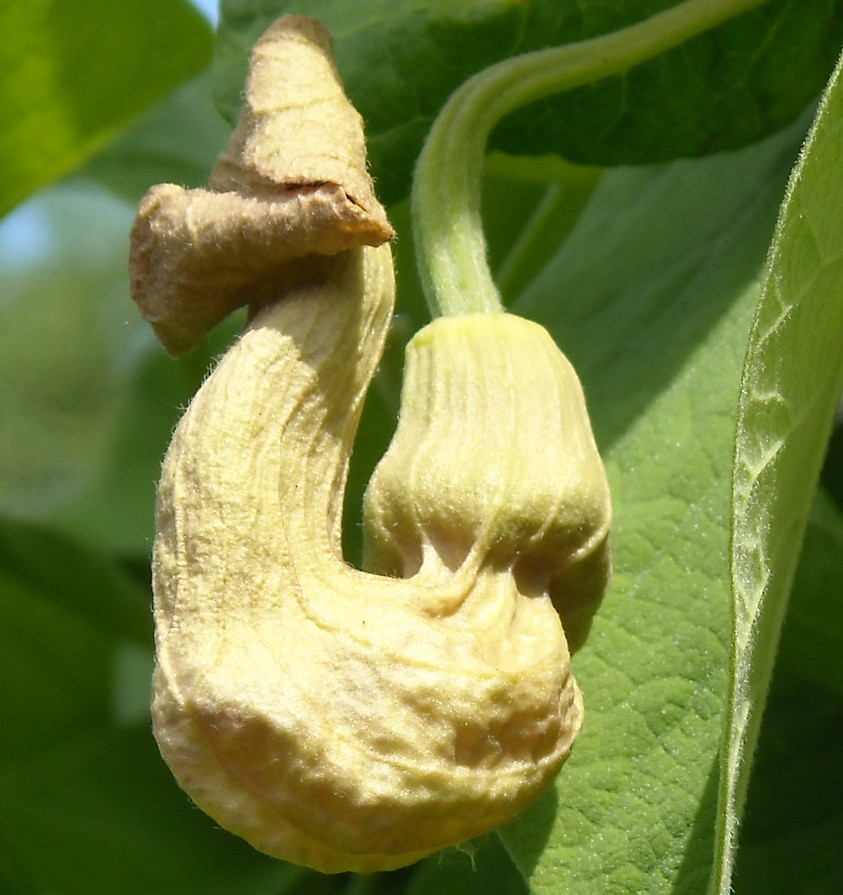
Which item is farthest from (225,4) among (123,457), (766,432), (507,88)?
(123,457)

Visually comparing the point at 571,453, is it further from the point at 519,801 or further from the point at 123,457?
the point at 123,457

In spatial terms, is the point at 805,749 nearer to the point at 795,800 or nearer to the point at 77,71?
the point at 795,800

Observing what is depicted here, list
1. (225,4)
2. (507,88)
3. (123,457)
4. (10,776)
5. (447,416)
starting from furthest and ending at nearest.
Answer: (123,457)
(10,776)
(225,4)
(507,88)
(447,416)

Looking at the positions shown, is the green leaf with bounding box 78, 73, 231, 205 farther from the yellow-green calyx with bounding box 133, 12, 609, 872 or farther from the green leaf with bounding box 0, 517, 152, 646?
the yellow-green calyx with bounding box 133, 12, 609, 872

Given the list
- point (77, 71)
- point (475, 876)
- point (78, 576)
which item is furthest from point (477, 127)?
point (78, 576)

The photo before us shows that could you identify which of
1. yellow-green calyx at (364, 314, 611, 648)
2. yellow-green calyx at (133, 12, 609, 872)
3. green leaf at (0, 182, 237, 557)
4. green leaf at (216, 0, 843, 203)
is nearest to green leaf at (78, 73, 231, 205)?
green leaf at (0, 182, 237, 557)
